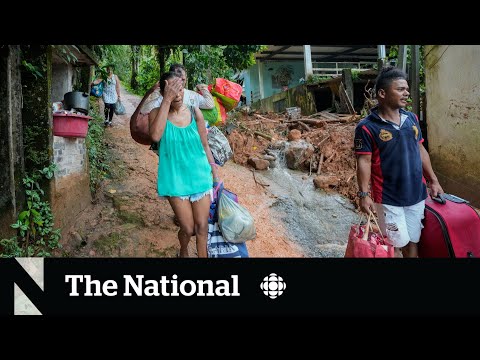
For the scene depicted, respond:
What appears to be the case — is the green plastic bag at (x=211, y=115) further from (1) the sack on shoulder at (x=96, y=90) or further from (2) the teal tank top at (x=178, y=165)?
(1) the sack on shoulder at (x=96, y=90)

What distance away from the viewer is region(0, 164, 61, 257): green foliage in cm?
314

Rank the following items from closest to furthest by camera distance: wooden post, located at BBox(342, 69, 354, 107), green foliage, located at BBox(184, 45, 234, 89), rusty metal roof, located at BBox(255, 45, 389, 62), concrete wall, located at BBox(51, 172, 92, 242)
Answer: concrete wall, located at BBox(51, 172, 92, 242) < green foliage, located at BBox(184, 45, 234, 89) < wooden post, located at BBox(342, 69, 354, 107) < rusty metal roof, located at BBox(255, 45, 389, 62)

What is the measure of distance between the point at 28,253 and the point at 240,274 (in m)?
2.16

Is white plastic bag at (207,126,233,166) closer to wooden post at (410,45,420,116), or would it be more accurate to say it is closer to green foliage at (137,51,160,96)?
wooden post at (410,45,420,116)

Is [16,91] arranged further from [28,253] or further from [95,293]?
[95,293]

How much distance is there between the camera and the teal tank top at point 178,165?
8.94 feet

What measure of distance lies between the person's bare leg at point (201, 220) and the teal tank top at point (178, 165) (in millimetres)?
97

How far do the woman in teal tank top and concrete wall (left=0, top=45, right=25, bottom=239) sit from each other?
4.46 feet

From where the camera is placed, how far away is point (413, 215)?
256 cm

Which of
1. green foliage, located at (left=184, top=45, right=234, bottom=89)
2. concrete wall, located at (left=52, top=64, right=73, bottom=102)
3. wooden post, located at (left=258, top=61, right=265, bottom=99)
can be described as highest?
wooden post, located at (left=258, top=61, right=265, bottom=99)

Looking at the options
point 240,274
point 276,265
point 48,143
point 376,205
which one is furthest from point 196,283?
point 48,143

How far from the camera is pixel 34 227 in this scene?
3.36 meters

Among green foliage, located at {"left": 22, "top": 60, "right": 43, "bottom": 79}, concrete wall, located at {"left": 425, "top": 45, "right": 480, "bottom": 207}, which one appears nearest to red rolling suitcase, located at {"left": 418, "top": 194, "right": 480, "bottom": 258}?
concrete wall, located at {"left": 425, "top": 45, "right": 480, "bottom": 207}

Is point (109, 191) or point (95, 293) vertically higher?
point (109, 191)
